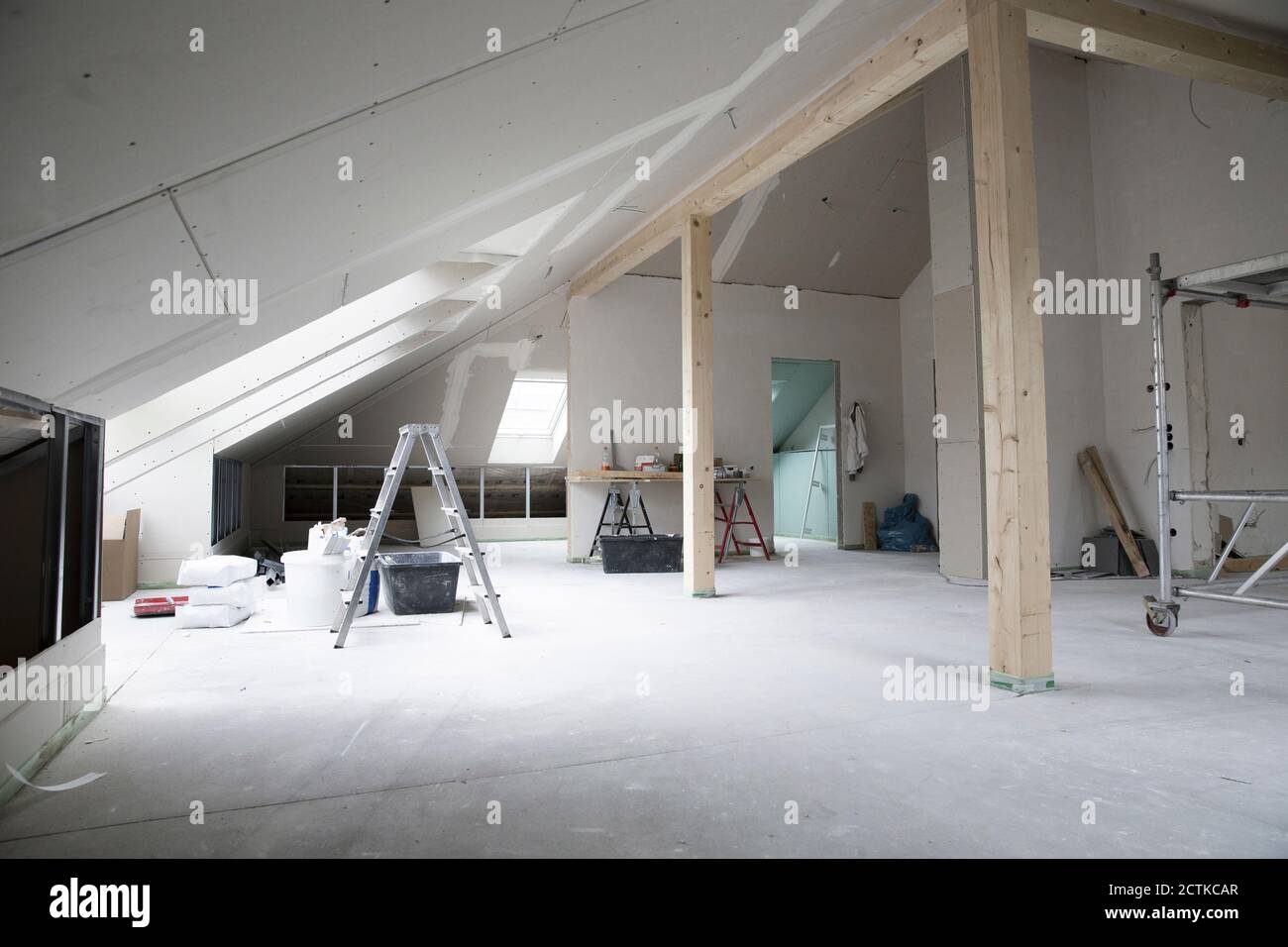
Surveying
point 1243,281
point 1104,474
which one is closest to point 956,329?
point 1104,474

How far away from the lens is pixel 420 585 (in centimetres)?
432

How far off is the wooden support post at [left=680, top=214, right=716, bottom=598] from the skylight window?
383 cm

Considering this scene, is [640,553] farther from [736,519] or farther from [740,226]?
[740,226]

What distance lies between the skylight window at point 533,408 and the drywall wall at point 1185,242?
5576mm

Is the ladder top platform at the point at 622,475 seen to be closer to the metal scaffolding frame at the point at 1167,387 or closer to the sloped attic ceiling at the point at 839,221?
the sloped attic ceiling at the point at 839,221

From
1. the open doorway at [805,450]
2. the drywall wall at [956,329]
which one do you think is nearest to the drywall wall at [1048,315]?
the drywall wall at [956,329]

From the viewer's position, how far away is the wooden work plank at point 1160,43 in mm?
2988

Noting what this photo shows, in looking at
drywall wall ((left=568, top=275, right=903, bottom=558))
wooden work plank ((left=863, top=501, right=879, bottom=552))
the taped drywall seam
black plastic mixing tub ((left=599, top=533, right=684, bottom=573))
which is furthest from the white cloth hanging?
black plastic mixing tub ((left=599, top=533, right=684, bottom=573))

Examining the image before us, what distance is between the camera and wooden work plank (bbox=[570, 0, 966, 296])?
3135 mm

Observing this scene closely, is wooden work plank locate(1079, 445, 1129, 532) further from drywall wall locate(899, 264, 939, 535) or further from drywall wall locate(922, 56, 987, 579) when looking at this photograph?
drywall wall locate(899, 264, 939, 535)

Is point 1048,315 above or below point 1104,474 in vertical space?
above

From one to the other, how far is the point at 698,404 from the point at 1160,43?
A: 298 centimetres
